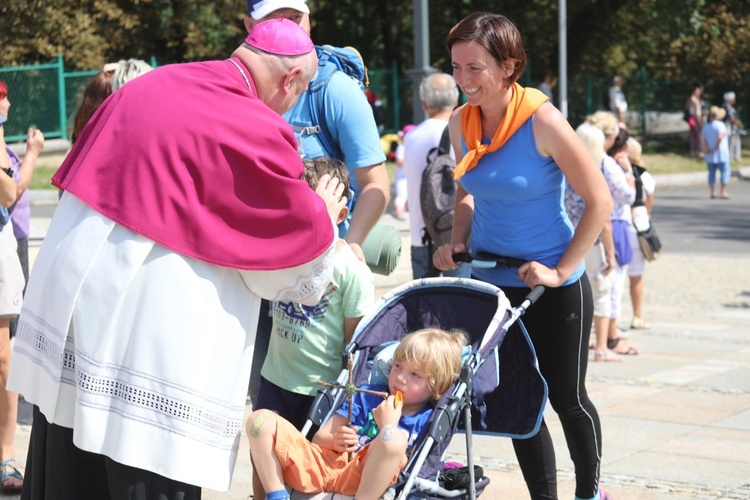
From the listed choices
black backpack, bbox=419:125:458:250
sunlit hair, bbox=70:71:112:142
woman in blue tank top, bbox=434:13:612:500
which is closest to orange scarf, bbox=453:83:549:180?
woman in blue tank top, bbox=434:13:612:500

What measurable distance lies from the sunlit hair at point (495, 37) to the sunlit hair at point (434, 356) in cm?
99

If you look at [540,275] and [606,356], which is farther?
[606,356]

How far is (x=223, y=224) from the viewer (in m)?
2.87

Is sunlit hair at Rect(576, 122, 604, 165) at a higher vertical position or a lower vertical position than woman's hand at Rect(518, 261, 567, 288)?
lower

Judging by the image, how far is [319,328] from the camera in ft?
13.3

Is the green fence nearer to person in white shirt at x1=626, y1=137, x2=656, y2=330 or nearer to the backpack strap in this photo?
person in white shirt at x1=626, y1=137, x2=656, y2=330

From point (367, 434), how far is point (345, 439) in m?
0.16

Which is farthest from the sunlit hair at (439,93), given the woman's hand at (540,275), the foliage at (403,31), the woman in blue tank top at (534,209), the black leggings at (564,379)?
the foliage at (403,31)

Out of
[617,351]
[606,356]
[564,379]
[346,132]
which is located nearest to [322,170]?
[346,132]

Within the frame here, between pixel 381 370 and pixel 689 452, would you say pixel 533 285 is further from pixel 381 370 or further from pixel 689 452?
pixel 689 452

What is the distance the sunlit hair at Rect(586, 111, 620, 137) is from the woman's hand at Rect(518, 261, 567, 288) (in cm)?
421

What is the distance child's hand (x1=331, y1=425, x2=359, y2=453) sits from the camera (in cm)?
365

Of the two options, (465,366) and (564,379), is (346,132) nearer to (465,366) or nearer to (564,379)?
(465,366)

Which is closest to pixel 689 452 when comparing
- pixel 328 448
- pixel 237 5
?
pixel 328 448
